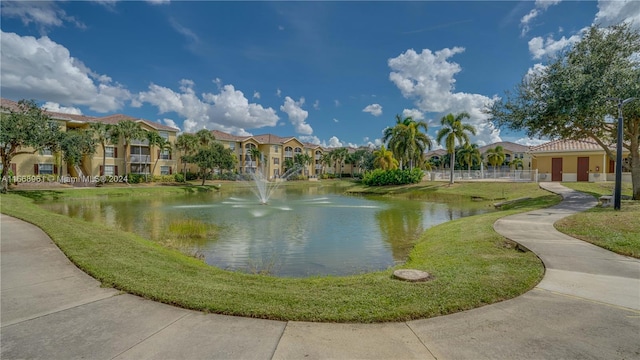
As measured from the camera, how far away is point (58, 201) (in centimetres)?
3112

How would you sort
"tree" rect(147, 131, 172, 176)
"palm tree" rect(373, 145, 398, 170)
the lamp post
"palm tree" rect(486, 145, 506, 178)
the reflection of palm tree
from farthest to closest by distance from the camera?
1. "palm tree" rect(486, 145, 506, 178)
2. "palm tree" rect(373, 145, 398, 170)
3. "tree" rect(147, 131, 172, 176)
4. the lamp post
5. the reflection of palm tree

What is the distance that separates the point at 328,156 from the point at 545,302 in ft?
298

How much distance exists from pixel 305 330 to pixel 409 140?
154 ft

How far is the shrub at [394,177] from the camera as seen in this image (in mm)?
48750

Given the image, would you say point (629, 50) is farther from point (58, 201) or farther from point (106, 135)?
point (106, 135)

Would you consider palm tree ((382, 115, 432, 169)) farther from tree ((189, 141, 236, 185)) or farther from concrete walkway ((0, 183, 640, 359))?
concrete walkway ((0, 183, 640, 359))

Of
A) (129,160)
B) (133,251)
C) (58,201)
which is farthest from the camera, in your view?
(129,160)

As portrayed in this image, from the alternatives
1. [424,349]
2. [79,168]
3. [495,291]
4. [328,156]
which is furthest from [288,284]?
[328,156]

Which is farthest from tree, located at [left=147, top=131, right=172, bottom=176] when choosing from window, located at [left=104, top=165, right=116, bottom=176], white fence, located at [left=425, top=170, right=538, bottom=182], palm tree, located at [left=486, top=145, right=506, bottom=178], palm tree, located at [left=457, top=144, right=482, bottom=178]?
palm tree, located at [left=486, top=145, right=506, bottom=178]

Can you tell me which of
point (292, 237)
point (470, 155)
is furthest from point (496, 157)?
point (292, 237)

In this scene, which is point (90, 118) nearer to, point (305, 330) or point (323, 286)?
point (323, 286)

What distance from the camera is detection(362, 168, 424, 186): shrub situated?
160 feet

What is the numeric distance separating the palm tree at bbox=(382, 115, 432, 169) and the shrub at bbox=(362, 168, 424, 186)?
2.41m

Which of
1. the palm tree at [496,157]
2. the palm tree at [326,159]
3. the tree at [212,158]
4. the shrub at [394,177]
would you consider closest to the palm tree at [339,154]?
the palm tree at [326,159]
